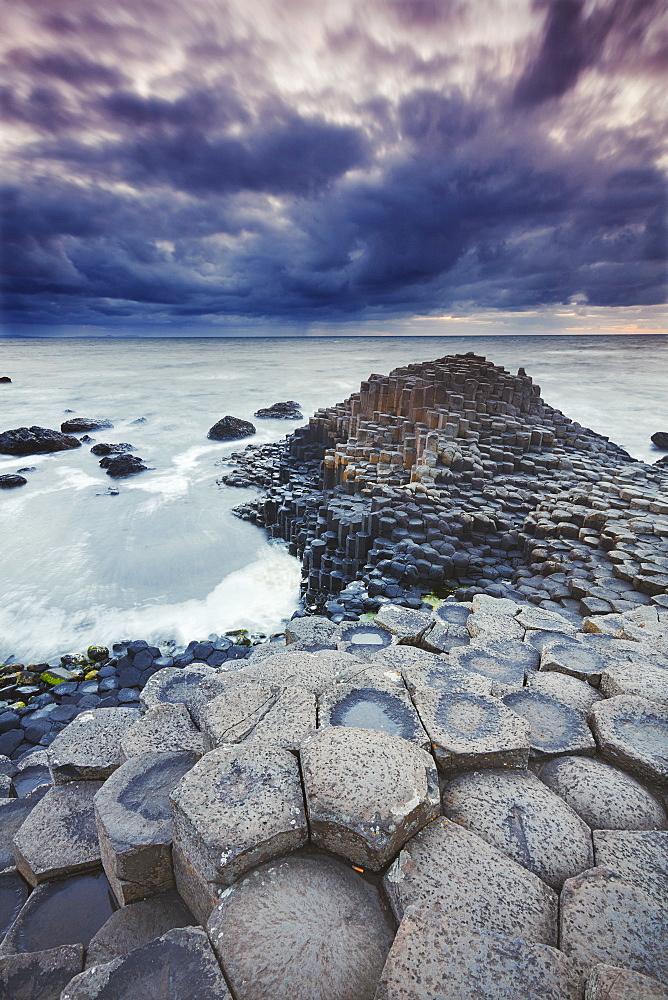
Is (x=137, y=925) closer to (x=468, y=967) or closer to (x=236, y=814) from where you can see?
(x=236, y=814)

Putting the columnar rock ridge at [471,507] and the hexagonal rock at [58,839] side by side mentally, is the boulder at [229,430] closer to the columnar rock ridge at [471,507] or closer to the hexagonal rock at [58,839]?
the columnar rock ridge at [471,507]

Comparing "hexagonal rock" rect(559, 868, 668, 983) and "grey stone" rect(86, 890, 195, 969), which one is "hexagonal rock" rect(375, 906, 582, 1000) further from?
"grey stone" rect(86, 890, 195, 969)

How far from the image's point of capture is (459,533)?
7121 mm

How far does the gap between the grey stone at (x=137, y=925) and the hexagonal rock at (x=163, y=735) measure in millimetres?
560

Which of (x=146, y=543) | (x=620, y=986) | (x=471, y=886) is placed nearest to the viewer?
(x=620, y=986)

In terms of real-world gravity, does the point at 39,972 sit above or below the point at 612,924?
below

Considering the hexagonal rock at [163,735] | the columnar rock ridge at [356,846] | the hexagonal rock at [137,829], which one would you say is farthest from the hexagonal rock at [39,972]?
the hexagonal rock at [163,735]

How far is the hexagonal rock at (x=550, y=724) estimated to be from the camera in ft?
7.04

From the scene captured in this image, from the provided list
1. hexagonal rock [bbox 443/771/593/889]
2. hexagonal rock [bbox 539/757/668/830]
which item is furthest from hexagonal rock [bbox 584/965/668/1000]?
hexagonal rock [bbox 539/757/668/830]

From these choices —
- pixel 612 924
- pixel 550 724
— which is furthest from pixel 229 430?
pixel 612 924

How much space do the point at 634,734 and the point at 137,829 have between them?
2.22m

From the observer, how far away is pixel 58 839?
2.07 m

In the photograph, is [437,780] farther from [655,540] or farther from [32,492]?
[32,492]

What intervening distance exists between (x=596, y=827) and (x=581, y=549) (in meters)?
5.03
